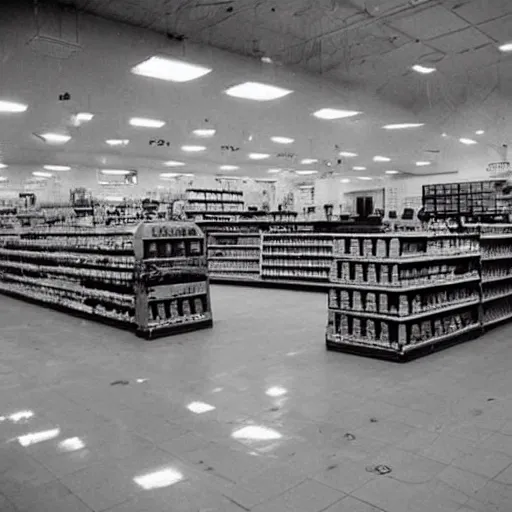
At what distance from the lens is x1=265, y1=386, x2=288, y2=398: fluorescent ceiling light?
4.55 metres

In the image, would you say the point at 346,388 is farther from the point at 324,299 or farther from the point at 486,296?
the point at 324,299

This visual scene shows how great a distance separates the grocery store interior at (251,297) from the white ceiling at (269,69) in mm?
52

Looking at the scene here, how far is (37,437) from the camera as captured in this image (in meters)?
3.65

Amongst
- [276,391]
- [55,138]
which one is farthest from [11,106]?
[276,391]

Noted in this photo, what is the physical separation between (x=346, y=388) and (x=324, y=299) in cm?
589

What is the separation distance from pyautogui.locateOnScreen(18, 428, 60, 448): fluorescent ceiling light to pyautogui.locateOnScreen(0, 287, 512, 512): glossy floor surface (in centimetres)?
1

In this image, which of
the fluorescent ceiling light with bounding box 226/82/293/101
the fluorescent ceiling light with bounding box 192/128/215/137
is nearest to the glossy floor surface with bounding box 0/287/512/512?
the fluorescent ceiling light with bounding box 226/82/293/101

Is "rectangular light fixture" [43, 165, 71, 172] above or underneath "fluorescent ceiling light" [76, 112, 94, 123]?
above

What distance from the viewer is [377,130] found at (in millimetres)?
15148

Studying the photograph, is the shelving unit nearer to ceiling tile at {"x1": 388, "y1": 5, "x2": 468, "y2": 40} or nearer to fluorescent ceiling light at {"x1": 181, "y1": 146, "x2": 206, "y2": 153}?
ceiling tile at {"x1": 388, "y1": 5, "x2": 468, "y2": 40}

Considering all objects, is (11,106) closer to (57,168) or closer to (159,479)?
(159,479)

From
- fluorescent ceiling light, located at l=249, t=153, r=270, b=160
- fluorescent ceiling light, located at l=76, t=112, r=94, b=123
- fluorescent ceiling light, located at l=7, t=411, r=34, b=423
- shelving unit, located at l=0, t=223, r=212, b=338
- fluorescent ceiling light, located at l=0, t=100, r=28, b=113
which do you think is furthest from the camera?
fluorescent ceiling light, located at l=249, t=153, r=270, b=160

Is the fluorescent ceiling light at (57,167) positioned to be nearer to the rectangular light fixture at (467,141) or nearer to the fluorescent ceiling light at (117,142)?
the fluorescent ceiling light at (117,142)

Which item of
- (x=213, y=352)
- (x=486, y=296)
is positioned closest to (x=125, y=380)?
(x=213, y=352)
